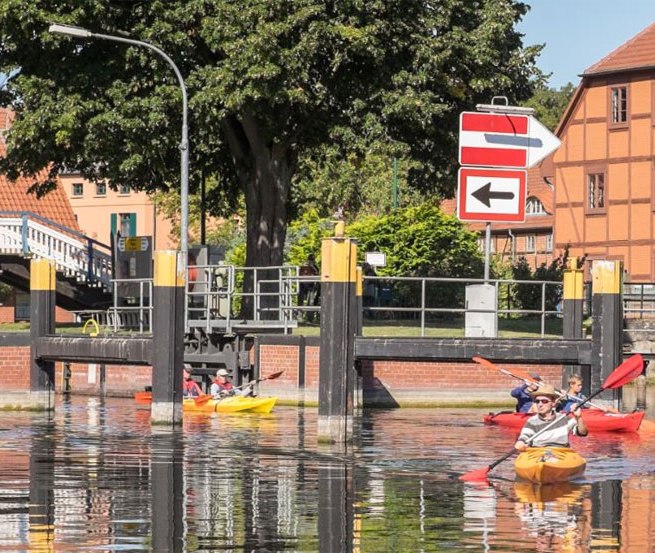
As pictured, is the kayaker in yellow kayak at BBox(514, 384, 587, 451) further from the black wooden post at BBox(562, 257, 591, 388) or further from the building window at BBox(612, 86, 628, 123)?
the building window at BBox(612, 86, 628, 123)

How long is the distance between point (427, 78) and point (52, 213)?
40064 mm

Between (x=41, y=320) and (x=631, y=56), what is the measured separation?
3600cm

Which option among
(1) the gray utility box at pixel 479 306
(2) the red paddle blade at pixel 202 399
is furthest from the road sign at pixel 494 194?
(2) the red paddle blade at pixel 202 399

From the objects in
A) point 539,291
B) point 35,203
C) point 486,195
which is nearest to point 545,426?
point 486,195

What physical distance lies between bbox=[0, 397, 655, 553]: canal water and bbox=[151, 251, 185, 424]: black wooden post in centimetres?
48

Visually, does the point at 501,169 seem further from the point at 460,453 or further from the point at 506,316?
the point at 506,316

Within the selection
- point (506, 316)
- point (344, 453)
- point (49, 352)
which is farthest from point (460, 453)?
point (506, 316)

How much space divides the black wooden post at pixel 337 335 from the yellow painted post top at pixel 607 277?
3.91 metres

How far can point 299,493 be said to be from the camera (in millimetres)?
21062

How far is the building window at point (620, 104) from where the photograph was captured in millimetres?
65375

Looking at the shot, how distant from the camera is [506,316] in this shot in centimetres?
5100

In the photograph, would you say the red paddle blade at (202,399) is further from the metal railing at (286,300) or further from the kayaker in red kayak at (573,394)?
the kayaker in red kayak at (573,394)

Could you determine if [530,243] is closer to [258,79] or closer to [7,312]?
[7,312]

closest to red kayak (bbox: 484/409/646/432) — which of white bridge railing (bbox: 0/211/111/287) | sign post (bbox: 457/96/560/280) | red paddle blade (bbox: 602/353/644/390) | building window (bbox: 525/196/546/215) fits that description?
red paddle blade (bbox: 602/353/644/390)
